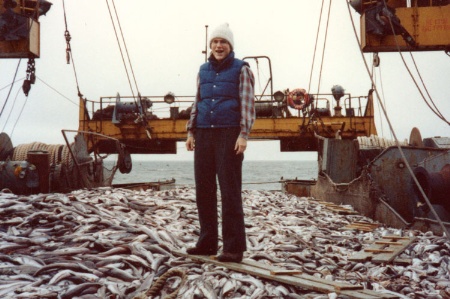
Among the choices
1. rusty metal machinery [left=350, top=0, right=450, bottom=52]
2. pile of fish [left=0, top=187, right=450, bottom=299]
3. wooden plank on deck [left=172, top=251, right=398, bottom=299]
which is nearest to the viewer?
wooden plank on deck [left=172, top=251, right=398, bottom=299]

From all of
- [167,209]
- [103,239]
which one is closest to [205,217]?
[103,239]

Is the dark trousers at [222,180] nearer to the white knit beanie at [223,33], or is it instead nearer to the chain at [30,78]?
the white knit beanie at [223,33]

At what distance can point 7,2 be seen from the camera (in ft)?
40.5

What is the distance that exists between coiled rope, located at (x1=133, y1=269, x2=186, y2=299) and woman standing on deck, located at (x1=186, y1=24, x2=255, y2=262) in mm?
514

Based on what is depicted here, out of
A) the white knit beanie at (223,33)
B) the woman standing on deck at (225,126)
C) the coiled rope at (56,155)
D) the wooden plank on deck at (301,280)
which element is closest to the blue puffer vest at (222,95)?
the woman standing on deck at (225,126)

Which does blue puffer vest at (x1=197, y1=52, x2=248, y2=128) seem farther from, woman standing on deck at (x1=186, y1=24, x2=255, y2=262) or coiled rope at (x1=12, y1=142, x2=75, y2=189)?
coiled rope at (x1=12, y1=142, x2=75, y2=189)

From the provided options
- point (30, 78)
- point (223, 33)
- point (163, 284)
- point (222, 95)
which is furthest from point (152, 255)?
point (30, 78)

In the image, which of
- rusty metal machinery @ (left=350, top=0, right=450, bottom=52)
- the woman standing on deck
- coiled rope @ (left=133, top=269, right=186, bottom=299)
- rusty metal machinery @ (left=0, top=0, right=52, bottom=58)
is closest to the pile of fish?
coiled rope @ (left=133, top=269, right=186, bottom=299)

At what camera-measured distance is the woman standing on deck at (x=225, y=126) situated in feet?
17.2

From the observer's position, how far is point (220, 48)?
17.2 feet

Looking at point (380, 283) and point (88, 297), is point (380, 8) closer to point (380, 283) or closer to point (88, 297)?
point (380, 283)

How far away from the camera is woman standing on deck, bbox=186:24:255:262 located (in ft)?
17.2

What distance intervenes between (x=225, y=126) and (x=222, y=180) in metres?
0.55

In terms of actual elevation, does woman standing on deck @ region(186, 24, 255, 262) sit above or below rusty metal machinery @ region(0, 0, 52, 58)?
below
